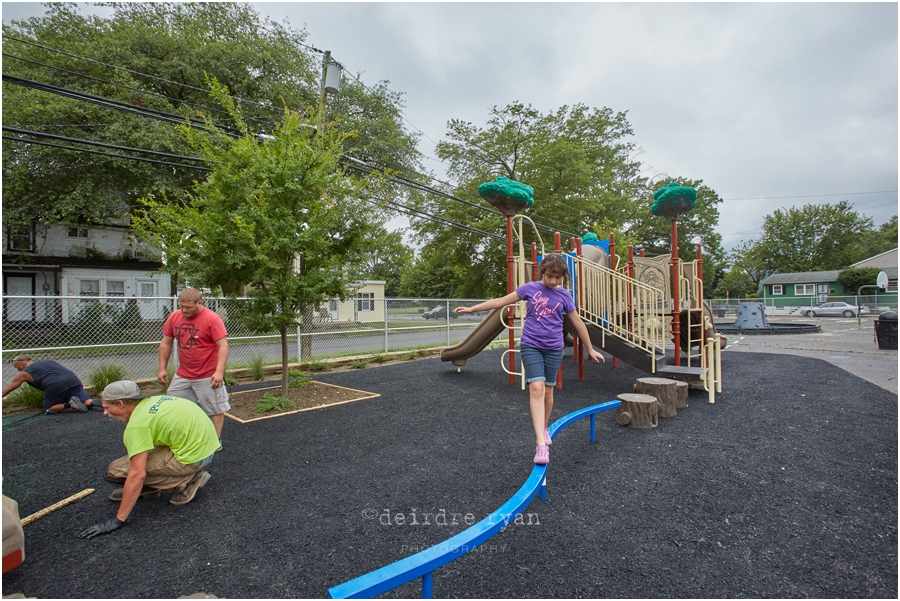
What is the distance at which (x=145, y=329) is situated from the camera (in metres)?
7.28

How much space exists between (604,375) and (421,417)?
470 centimetres

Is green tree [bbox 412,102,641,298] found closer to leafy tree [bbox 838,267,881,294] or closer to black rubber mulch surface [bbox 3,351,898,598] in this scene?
black rubber mulch surface [bbox 3,351,898,598]

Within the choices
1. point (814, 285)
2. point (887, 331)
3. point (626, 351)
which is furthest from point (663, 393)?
point (814, 285)

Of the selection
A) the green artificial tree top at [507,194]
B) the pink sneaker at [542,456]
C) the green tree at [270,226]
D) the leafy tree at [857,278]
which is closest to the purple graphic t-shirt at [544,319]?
the pink sneaker at [542,456]

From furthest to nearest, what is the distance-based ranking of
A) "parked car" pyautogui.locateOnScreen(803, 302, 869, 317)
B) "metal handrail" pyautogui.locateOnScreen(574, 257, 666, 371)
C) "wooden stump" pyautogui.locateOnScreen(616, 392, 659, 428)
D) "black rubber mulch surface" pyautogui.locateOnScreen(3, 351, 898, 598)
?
"parked car" pyautogui.locateOnScreen(803, 302, 869, 317) < "metal handrail" pyautogui.locateOnScreen(574, 257, 666, 371) < "wooden stump" pyautogui.locateOnScreen(616, 392, 659, 428) < "black rubber mulch surface" pyautogui.locateOnScreen(3, 351, 898, 598)

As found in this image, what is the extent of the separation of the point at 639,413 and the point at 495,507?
2.64 m

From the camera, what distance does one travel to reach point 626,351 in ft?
22.4

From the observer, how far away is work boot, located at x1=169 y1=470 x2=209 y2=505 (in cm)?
306

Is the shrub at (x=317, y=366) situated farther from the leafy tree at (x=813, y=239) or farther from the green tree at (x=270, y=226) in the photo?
the leafy tree at (x=813, y=239)

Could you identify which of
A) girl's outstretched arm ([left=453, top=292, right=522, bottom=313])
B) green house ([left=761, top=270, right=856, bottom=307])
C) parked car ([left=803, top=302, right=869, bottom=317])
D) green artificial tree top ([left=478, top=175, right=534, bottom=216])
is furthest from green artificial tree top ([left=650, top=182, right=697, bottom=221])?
green house ([left=761, top=270, right=856, bottom=307])

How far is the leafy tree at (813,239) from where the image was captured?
175ft

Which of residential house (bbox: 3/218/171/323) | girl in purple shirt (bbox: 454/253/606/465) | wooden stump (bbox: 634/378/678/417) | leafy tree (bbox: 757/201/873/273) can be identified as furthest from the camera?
leafy tree (bbox: 757/201/873/273)

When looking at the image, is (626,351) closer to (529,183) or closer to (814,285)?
(529,183)

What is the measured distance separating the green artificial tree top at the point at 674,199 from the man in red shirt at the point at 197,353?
7149mm
